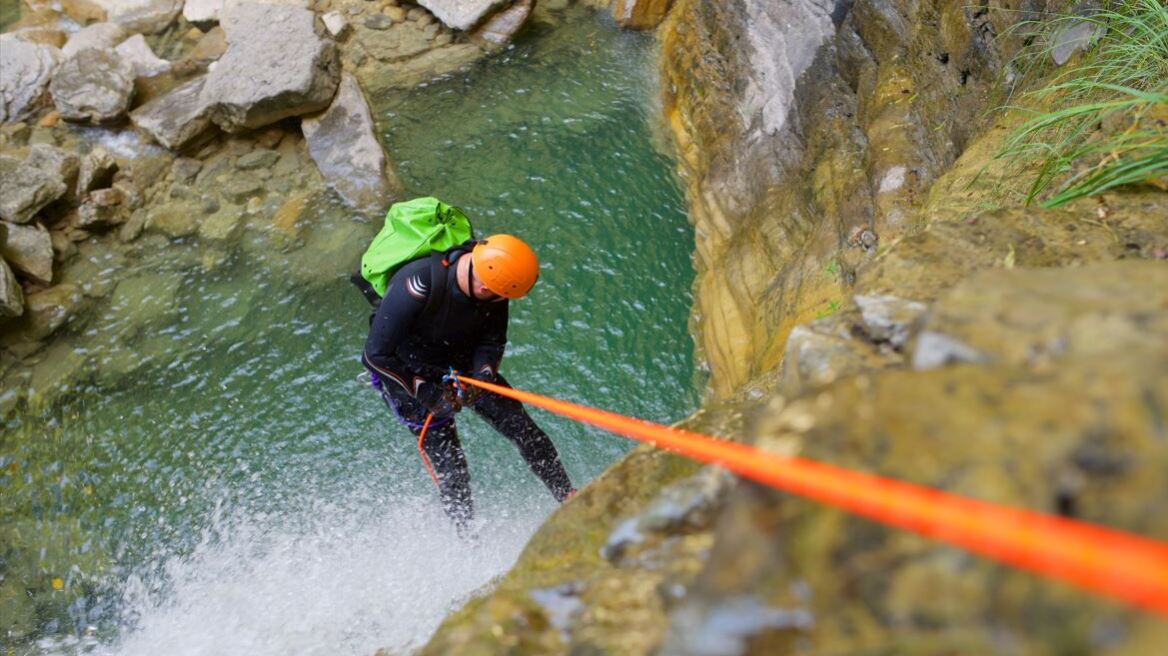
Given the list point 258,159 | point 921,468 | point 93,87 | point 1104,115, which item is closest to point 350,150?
point 258,159

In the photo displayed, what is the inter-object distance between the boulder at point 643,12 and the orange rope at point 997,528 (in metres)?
8.96

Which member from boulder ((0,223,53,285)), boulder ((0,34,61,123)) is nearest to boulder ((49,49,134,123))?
boulder ((0,34,61,123))

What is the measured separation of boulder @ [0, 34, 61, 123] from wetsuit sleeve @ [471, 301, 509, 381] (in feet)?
24.6

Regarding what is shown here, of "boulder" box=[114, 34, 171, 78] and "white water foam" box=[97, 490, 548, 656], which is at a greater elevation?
"boulder" box=[114, 34, 171, 78]

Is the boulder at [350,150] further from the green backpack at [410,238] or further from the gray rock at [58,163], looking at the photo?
the green backpack at [410,238]

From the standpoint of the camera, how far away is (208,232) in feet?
24.1

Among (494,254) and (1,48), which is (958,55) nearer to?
(494,254)

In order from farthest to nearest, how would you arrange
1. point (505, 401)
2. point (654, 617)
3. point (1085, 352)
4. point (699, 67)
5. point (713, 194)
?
point (699, 67)
point (713, 194)
point (505, 401)
point (654, 617)
point (1085, 352)

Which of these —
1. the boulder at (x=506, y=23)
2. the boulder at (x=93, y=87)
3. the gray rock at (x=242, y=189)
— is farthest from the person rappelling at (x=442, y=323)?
the boulder at (x=506, y=23)

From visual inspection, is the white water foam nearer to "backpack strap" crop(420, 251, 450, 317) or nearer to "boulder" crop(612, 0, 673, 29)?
"backpack strap" crop(420, 251, 450, 317)

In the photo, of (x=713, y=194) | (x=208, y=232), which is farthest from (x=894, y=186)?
Answer: (x=208, y=232)

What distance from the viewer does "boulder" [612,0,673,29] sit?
9445 mm

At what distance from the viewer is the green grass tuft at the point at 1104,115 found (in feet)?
9.07

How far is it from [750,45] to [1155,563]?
7.12 meters
